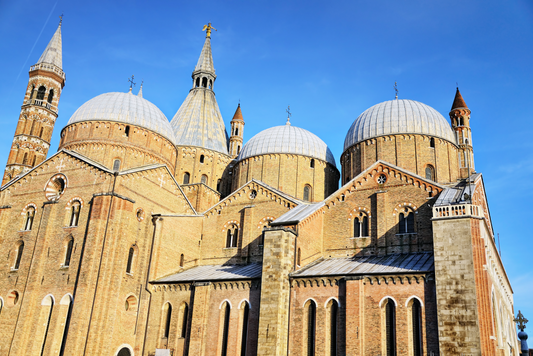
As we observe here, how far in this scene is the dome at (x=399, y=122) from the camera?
31.4 metres

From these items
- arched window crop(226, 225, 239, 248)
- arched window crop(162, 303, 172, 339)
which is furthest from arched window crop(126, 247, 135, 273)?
arched window crop(226, 225, 239, 248)

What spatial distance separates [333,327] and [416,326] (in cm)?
362

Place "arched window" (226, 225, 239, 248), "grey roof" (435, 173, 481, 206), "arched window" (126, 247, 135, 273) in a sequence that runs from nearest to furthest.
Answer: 1. "grey roof" (435, 173, 481, 206)
2. "arched window" (126, 247, 135, 273)
3. "arched window" (226, 225, 239, 248)

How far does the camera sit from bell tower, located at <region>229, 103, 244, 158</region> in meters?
40.9

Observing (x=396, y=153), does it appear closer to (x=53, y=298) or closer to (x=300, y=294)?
(x=300, y=294)

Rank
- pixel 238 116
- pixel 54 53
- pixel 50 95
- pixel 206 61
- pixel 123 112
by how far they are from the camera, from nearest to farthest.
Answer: pixel 123 112, pixel 50 95, pixel 54 53, pixel 238 116, pixel 206 61

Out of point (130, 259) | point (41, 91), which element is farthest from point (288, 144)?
point (41, 91)

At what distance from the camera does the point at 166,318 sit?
84.5ft

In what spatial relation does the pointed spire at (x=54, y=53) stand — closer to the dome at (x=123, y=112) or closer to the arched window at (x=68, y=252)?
the dome at (x=123, y=112)

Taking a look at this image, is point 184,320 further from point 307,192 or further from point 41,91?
point 41,91

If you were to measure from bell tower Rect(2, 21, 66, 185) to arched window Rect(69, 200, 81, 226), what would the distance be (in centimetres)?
999

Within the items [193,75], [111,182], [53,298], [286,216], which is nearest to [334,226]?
[286,216]

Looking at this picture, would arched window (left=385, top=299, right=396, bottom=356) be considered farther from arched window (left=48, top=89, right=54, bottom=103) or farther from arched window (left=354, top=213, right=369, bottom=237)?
arched window (left=48, top=89, right=54, bottom=103)

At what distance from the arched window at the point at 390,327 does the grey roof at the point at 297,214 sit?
6077 mm
